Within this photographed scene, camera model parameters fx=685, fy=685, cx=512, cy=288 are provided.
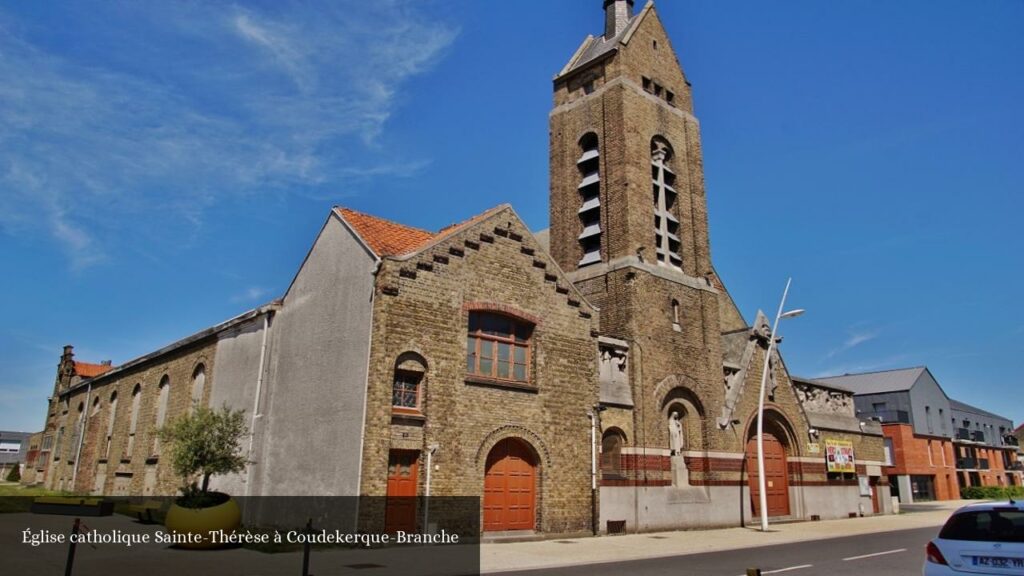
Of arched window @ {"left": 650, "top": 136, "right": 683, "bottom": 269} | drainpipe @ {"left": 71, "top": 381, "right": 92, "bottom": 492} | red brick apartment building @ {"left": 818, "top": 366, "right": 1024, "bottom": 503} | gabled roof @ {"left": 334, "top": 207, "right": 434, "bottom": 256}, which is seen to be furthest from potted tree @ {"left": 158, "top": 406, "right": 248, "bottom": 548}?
red brick apartment building @ {"left": 818, "top": 366, "right": 1024, "bottom": 503}

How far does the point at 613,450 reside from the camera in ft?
78.7

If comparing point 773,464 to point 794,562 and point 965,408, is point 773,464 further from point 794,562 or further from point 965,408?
point 965,408

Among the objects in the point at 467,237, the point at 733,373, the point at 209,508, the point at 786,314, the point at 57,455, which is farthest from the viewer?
the point at 57,455

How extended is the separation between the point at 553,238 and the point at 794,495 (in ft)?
50.9

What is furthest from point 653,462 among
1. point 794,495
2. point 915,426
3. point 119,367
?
point 915,426

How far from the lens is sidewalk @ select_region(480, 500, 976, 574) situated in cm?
1505

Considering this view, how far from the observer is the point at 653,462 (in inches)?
966

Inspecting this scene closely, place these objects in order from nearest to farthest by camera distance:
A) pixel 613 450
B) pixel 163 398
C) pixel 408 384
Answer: pixel 408 384 → pixel 613 450 → pixel 163 398

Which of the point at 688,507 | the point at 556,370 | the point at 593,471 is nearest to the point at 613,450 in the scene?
the point at 593,471

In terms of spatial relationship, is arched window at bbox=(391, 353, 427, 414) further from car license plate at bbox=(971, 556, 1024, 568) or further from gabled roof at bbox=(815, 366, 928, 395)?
gabled roof at bbox=(815, 366, 928, 395)

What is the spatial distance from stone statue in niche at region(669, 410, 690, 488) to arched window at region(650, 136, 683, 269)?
6536 millimetres

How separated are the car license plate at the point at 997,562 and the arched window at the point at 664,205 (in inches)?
803

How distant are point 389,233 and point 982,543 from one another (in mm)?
16952

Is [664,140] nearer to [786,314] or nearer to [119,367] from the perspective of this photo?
[786,314]
